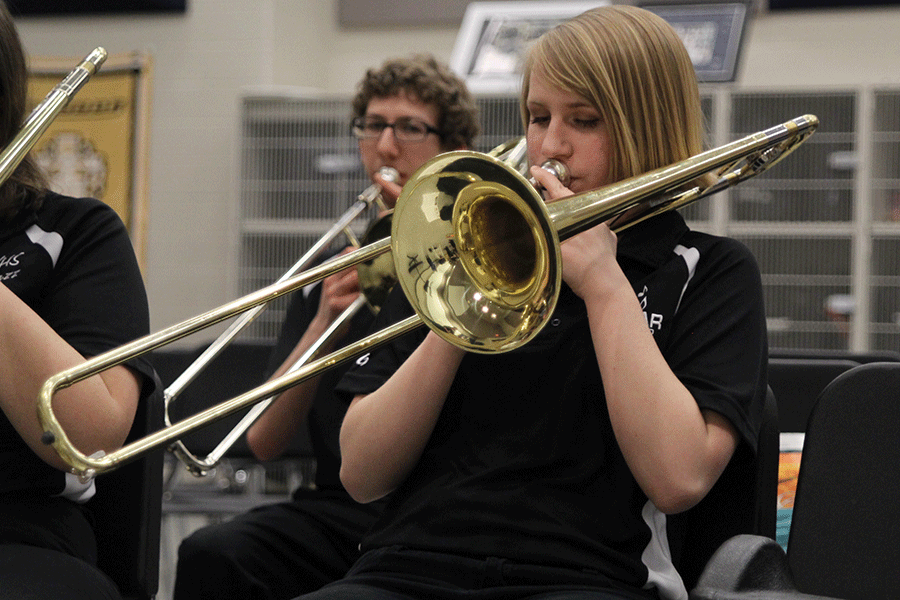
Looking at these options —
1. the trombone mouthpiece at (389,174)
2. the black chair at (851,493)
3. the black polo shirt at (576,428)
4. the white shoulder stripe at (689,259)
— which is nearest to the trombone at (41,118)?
the black polo shirt at (576,428)

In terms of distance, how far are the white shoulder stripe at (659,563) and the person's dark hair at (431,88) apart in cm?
111

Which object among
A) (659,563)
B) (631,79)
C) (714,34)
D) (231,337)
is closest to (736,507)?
(659,563)

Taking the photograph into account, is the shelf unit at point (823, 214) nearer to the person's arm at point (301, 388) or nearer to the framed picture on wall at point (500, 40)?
the framed picture on wall at point (500, 40)

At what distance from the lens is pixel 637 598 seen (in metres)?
1.14

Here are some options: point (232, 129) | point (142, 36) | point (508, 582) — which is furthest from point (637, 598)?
point (142, 36)

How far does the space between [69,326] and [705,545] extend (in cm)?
88

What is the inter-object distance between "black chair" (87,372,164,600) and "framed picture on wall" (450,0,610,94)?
339 cm

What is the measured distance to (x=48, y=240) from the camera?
139 centimetres

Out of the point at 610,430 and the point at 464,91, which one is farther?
the point at 464,91

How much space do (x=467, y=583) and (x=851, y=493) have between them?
521 millimetres

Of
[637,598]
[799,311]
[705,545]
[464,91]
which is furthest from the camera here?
[799,311]

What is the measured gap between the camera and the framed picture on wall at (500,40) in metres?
4.66

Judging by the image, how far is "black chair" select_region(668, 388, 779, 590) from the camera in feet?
4.16

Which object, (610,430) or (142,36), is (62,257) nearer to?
(610,430)
